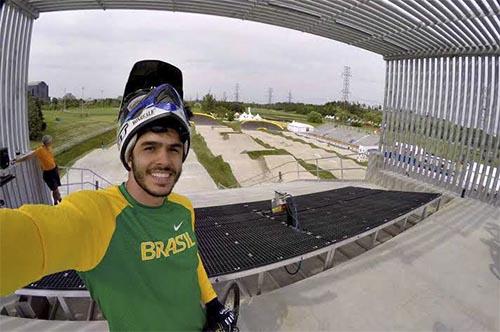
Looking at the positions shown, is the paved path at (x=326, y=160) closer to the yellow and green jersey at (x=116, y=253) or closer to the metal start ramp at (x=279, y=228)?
the metal start ramp at (x=279, y=228)

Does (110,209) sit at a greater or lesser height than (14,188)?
greater

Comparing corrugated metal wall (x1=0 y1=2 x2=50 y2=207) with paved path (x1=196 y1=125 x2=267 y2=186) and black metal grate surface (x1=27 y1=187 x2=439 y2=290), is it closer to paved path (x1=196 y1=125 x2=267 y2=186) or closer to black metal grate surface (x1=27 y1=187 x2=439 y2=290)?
black metal grate surface (x1=27 y1=187 x2=439 y2=290)

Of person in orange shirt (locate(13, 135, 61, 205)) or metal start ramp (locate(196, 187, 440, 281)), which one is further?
person in orange shirt (locate(13, 135, 61, 205))

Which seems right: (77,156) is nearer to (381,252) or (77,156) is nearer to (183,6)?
(183,6)

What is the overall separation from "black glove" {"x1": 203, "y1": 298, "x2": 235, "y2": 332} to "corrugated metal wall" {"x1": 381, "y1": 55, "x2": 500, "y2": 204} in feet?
32.2

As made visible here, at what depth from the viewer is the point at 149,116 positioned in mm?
1219

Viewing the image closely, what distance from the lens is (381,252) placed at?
5.46 metres

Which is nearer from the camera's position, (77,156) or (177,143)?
(177,143)

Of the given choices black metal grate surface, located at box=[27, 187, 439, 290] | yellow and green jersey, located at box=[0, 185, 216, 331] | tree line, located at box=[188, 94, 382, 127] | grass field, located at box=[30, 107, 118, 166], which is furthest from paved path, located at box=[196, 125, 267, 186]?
tree line, located at box=[188, 94, 382, 127]

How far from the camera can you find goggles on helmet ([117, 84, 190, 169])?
48.2 inches

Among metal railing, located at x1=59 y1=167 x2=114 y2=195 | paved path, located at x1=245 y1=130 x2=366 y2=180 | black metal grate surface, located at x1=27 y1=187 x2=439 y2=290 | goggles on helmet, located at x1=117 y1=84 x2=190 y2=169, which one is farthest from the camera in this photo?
paved path, located at x1=245 y1=130 x2=366 y2=180

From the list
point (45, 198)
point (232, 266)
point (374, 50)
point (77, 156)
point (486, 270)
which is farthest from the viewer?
point (77, 156)

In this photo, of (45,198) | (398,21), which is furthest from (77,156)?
(398,21)

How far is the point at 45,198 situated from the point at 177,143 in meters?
7.03
